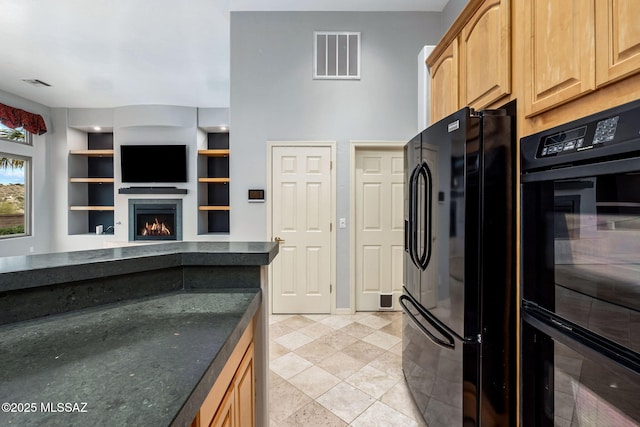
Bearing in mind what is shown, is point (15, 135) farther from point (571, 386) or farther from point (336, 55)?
point (571, 386)

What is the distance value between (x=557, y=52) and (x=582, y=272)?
770 millimetres

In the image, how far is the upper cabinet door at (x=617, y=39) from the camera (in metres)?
0.81

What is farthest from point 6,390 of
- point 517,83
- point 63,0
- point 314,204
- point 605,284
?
point 63,0

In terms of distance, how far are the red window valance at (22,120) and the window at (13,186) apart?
0.20 m

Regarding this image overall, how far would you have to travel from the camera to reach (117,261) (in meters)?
1.08

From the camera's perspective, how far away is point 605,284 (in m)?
0.85

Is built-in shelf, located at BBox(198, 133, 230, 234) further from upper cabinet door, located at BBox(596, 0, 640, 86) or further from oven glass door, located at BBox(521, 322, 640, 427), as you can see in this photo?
upper cabinet door, located at BBox(596, 0, 640, 86)

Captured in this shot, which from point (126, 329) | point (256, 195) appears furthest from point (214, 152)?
point (126, 329)

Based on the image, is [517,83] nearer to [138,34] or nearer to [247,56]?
[247,56]

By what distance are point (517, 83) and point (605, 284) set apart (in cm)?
87

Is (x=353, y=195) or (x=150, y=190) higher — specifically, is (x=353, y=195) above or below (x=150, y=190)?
below

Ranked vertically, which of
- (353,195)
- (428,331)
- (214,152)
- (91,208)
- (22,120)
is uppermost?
(22,120)

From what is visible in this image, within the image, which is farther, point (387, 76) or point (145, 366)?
point (387, 76)

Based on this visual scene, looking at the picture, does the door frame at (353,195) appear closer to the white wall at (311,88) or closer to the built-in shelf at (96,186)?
the white wall at (311,88)
